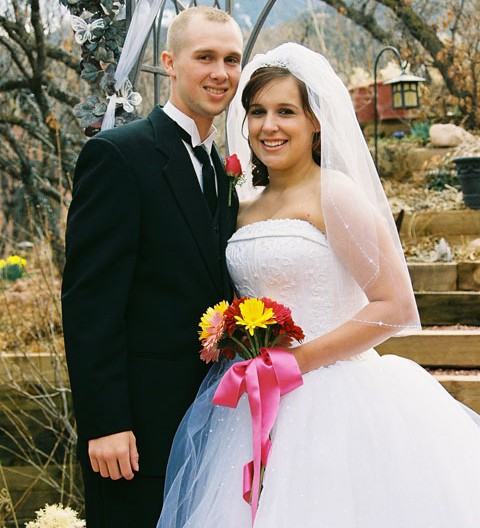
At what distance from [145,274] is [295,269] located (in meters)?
0.44

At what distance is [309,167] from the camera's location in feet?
8.46

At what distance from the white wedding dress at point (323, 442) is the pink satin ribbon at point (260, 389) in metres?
0.05

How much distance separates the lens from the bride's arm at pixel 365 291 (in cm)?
229

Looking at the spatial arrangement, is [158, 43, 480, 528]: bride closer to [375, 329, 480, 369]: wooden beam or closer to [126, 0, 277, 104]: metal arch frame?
[126, 0, 277, 104]: metal arch frame

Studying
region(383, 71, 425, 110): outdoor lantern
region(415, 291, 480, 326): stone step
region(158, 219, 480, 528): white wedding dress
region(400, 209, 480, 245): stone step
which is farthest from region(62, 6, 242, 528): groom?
region(383, 71, 425, 110): outdoor lantern

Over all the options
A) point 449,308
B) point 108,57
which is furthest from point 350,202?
point 449,308

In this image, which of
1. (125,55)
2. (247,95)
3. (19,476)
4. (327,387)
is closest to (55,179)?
(19,476)

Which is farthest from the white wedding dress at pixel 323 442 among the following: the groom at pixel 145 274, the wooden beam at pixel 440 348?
the wooden beam at pixel 440 348

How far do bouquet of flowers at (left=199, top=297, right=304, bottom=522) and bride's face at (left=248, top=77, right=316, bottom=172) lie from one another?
21.8 inches

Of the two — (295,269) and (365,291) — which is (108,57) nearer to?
(295,269)

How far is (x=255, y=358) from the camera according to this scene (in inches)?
86.3

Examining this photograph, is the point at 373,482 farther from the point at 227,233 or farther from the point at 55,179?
the point at 55,179

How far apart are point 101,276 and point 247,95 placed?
79 cm

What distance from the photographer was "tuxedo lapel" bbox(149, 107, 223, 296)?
90.5 inches
